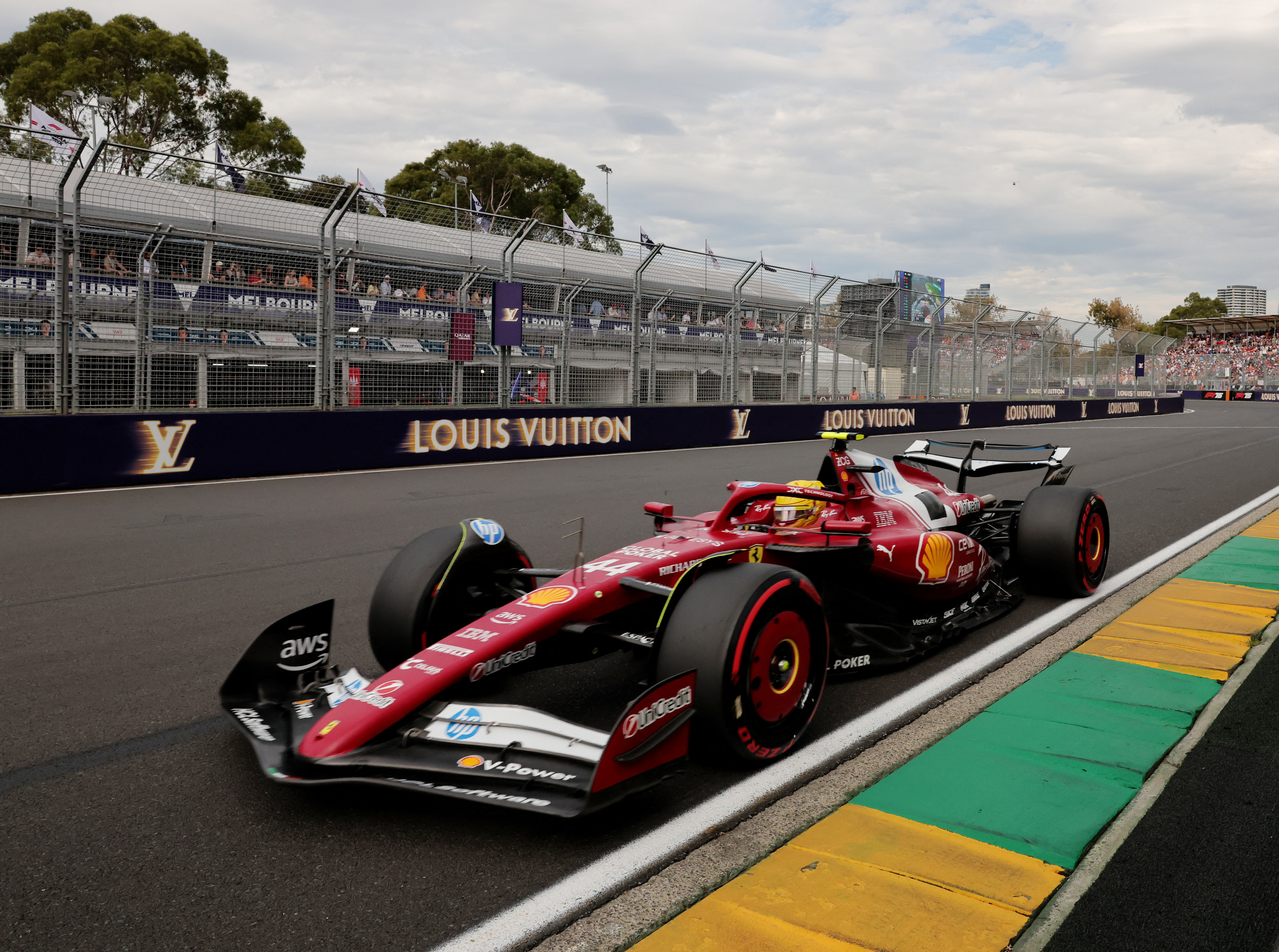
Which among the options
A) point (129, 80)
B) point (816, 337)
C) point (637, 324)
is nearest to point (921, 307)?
point (816, 337)

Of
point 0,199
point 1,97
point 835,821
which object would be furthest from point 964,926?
point 1,97

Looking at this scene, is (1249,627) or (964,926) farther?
(1249,627)

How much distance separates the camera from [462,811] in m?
2.91

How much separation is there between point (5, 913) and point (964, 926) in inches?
94.0

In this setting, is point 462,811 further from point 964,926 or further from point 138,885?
point 964,926

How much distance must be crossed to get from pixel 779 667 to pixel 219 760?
198 cm

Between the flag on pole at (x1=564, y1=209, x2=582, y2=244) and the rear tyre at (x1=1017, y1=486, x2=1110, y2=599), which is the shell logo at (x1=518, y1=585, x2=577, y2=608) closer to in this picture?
the rear tyre at (x1=1017, y1=486, x2=1110, y2=599)

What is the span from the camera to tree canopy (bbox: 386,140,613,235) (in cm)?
4816

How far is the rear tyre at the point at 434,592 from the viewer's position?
374 centimetres

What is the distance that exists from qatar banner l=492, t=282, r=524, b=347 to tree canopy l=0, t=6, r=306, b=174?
2472 cm

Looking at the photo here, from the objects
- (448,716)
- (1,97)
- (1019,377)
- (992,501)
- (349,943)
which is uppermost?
(1,97)

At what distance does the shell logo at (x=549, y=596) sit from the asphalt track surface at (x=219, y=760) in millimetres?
579

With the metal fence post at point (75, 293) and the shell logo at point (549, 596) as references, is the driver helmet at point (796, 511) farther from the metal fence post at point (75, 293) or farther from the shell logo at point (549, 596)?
the metal fence post at point (75, 293)

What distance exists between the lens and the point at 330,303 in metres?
12.4
